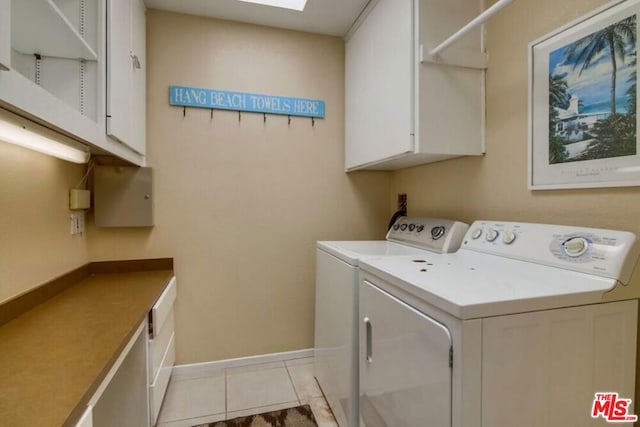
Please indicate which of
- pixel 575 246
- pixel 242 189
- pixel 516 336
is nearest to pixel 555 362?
pixel 516 336

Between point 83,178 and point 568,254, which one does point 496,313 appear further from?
point 83,178

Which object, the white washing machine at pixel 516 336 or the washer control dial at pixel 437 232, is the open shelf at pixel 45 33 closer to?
the white washing machine at pixel 516 336

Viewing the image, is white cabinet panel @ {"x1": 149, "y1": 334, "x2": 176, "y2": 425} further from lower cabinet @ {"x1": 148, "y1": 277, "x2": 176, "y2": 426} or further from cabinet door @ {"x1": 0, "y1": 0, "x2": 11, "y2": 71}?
cabinet door @ {"x1": 0, "y1": 0, "x2": 11, "y2": 71}

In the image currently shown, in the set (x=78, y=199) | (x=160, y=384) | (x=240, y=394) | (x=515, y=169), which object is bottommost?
(x=240, y=394)

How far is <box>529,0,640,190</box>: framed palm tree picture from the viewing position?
1.05m

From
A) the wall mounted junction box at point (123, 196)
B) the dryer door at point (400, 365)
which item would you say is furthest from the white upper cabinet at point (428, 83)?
the wall mounted junction box at point (123, 196)

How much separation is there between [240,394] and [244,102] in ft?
6.66

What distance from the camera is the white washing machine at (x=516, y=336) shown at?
80cm

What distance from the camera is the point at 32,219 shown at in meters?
1.39

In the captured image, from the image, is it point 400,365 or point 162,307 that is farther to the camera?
point 162,307

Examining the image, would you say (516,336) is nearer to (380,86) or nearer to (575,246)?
(575,246)

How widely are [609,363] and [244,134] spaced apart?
2.24 m

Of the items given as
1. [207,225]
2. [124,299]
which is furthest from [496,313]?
[207,225]

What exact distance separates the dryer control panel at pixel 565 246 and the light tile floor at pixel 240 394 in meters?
1.35
